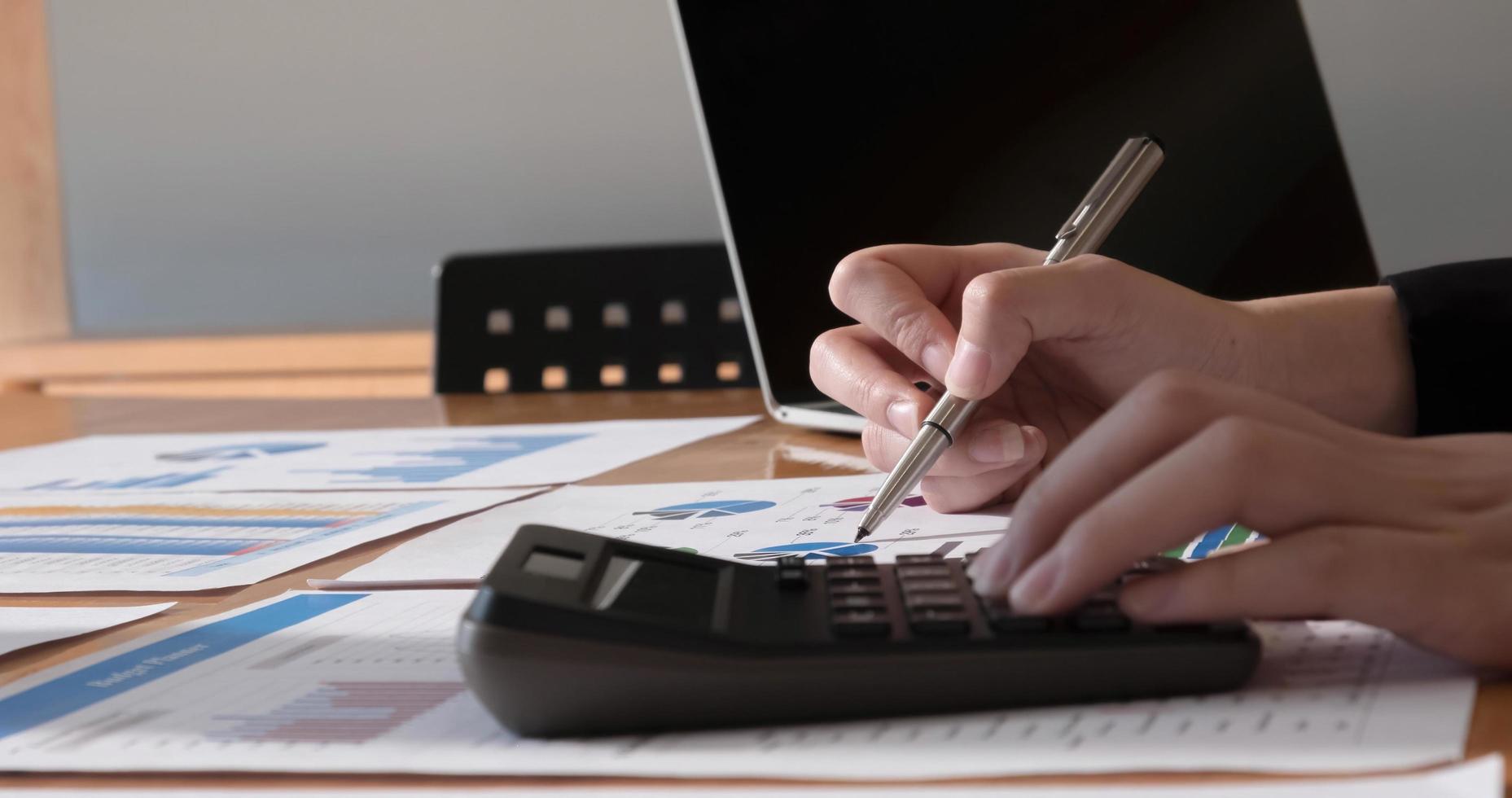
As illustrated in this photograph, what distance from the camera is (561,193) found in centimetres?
235

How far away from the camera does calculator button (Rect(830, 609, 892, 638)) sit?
14.6 inches

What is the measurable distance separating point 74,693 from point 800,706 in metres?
0.25

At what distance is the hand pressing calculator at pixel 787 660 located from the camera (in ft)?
1.16

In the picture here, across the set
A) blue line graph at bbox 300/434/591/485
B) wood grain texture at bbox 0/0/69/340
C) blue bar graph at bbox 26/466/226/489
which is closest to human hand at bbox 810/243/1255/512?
blue line graph at bbox 300/434/591/485

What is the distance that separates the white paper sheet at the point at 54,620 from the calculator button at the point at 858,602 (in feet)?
1.01

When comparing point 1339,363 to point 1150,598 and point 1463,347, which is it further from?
point 1150,598

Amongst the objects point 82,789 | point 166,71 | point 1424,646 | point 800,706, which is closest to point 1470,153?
point 1424,646

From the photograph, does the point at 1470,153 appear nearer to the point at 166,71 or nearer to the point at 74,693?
the point at 74,693

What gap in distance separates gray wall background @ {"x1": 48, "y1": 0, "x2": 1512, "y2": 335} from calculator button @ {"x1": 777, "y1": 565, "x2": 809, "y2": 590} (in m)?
1.90

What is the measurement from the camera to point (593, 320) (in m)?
1.48

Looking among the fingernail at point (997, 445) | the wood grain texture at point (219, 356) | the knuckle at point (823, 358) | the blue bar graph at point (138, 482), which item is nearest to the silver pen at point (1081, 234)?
the fingernail at point (997, 445)

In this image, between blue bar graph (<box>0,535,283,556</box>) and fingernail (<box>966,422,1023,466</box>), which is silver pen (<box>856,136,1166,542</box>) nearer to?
fingernail (<box>966,422,1023,466</box>)

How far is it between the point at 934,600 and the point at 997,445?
275 mm

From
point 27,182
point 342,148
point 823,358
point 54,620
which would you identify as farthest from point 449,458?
point 27,182
